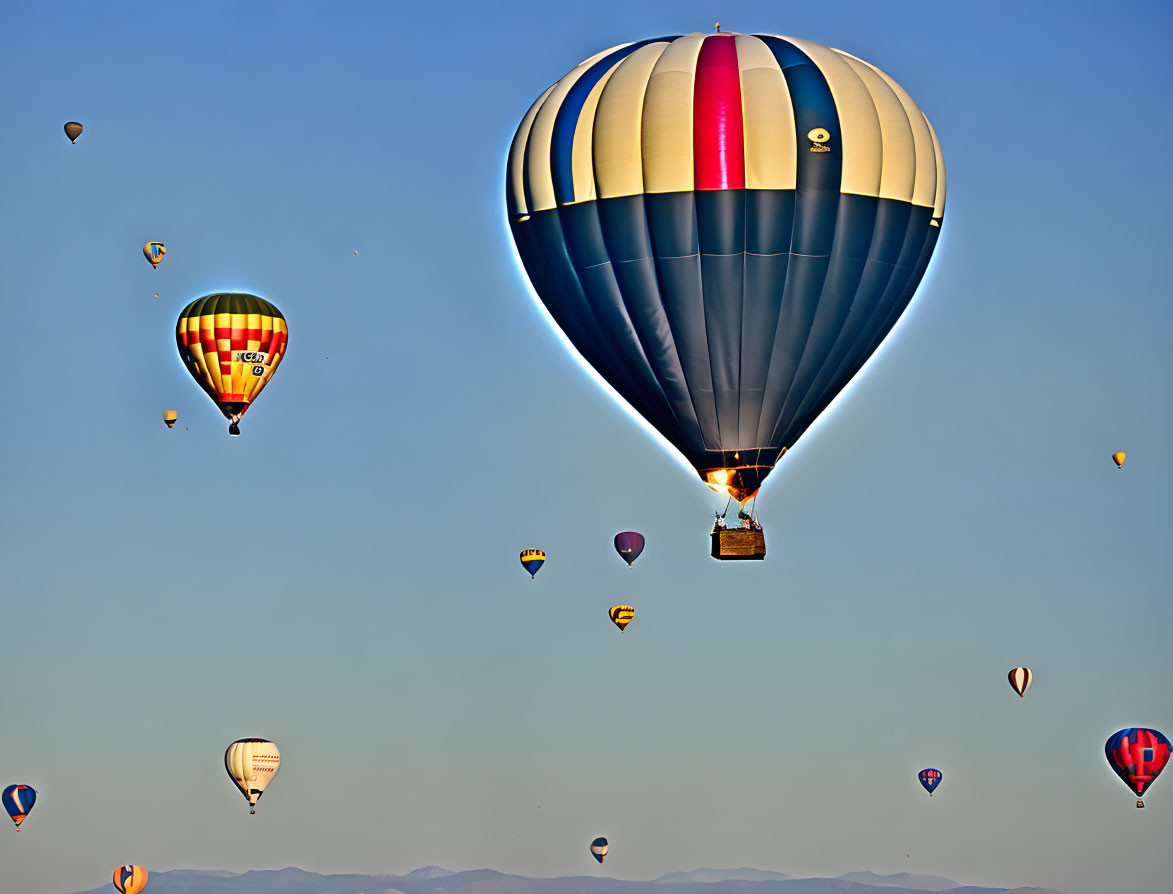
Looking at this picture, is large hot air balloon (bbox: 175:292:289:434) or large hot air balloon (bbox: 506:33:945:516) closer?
large hot air balloon (bbox: 506:33:945:516)

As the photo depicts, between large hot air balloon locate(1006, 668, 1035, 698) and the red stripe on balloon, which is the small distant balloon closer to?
large hot air balloon locate(1006, 668, 1035, 698)

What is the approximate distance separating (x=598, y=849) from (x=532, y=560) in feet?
48.0

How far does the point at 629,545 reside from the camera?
56219 mm

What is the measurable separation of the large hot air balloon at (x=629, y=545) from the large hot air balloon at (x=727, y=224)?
1808 cm

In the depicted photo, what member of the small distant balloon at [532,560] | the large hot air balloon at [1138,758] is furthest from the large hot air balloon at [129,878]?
the large hot air balloon at [1138,758]

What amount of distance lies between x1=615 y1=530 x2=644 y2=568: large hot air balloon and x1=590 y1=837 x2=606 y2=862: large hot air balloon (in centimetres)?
1600

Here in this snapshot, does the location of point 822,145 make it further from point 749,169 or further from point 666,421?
point 666,421

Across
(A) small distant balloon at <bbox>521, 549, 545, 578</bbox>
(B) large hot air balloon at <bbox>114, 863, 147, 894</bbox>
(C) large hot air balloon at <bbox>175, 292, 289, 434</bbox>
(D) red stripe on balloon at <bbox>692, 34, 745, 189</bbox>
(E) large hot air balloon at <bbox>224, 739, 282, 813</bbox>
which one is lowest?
(B) large hot air balloon at <bbox>114, 863, 147, 894</bbox>

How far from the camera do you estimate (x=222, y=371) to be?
52.7 meters

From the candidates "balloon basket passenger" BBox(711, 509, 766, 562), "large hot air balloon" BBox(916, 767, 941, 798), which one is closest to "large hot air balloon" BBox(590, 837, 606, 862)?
"large hot air balloon" BBox(916, 767, 941, 798)

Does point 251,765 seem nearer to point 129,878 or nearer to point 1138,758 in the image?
point 129,878

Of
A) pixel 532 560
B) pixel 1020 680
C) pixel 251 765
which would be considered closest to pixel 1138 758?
pixel 1020 680

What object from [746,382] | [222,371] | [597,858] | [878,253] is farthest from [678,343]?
[597,858]

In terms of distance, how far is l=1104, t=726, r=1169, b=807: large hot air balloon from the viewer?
179 ft
